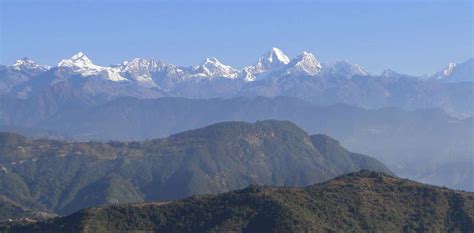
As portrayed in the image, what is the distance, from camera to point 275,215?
593ft

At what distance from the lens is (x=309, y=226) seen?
178 metres

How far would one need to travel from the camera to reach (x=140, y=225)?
18300cm

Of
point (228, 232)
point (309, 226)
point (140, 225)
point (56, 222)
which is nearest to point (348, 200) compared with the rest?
point (309, 226)

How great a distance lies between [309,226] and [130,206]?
4019cm

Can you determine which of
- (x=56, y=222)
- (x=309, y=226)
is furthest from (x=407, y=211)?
(x=56, y=222)

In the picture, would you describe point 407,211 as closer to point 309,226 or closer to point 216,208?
point 309,226

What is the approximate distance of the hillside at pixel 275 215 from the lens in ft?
589

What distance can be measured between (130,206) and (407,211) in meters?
59.6

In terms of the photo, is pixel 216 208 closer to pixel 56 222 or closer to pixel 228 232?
pixel 228 232

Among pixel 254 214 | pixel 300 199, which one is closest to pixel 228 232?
pixel 254 214

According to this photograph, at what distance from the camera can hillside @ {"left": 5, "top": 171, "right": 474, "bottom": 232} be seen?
179 metres

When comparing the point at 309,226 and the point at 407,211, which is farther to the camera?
the point at 407,211

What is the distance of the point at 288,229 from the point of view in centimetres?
17462

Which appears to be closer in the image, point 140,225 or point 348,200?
point 140,225
